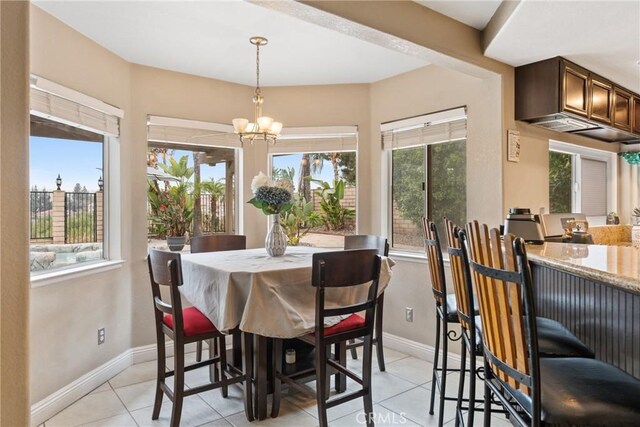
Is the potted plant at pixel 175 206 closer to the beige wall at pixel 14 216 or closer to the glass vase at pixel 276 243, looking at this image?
the glass vase at pixel 276 243

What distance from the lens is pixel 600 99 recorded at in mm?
3234

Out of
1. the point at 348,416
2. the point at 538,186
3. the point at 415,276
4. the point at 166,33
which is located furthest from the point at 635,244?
the point at 166,33

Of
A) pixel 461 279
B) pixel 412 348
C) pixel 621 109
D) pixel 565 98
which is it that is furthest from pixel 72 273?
pixel 621 109

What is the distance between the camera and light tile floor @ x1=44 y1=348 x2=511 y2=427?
2.45 meters

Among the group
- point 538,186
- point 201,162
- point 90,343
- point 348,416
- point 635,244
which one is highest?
point 201,162

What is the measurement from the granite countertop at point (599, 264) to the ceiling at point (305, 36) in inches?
52.0

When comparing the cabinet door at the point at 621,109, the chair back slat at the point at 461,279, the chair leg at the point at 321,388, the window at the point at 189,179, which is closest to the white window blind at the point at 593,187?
the cabinet door at the point at 621,109

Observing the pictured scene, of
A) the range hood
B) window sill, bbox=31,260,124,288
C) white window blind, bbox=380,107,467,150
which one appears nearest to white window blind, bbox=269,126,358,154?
white window blind, bbox=380,107,467,150

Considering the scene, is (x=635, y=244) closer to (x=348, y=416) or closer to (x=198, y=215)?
(x=348, y=416)

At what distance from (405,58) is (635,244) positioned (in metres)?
2.12

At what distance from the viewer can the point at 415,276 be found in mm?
3531

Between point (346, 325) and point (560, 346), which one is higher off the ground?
point (560, 346)

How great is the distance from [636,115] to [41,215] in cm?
511

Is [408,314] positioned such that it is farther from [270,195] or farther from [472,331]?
[472,331]
